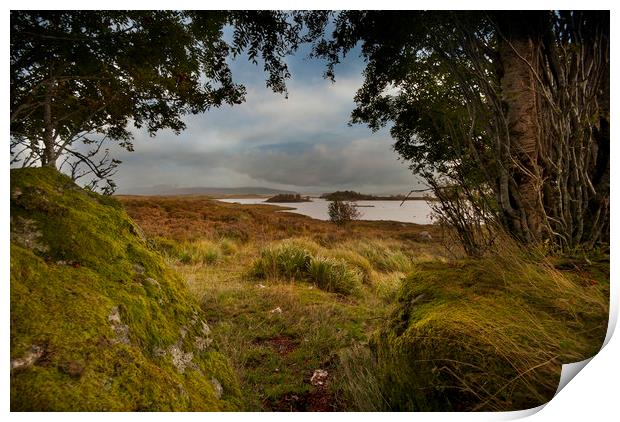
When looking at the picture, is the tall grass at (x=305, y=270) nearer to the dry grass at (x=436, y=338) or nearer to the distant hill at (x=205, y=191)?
the dry grass at (x=436, y=338)

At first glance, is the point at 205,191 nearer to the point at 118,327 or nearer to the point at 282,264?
the point at 118,327

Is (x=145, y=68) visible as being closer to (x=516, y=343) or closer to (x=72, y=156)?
(x=72, y=156)

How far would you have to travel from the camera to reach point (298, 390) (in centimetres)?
221

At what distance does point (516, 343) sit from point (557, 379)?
28 cm

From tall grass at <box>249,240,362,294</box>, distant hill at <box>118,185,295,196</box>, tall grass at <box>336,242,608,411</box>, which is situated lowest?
tall grass at <box>249,240,362,294</box>

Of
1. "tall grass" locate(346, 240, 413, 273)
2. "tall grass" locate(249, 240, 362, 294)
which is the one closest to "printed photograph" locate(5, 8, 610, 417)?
"tall grass" locate(249, 240, 362, 294)

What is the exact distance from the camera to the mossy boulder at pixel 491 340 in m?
1.56

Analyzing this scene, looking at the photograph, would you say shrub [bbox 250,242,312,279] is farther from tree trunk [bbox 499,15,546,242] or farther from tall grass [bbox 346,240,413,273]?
tree trunk [bbox 499,15,546,242]

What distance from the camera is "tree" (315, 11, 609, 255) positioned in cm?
248

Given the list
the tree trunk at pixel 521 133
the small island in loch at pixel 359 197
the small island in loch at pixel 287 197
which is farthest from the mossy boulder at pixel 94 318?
the tree trunk at pixel 521 133

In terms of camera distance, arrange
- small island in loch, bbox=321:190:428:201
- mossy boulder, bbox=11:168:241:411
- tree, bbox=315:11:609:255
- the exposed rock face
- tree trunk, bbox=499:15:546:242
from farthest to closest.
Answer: small island in loch, bbox=321:190:428:201 < tree trunk, bbox=499:15:546:242 < tree, bbox=315:11:609:255 < the exposed rock face < mossy boulder, bbox=11:168:241:411


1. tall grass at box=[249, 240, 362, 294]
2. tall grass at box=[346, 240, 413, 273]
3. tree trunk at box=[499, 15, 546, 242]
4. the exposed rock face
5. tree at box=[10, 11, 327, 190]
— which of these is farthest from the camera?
tall grass at box=[346, 240, 413, 273]

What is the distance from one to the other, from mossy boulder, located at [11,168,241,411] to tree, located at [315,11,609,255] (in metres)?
1.98
